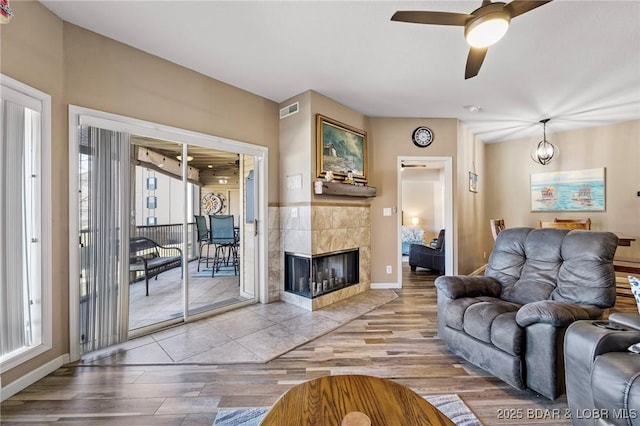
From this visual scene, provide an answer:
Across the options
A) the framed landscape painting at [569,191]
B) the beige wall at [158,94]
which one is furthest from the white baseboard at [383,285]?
the framed landscape painting at [569,191]

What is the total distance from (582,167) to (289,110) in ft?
18.6

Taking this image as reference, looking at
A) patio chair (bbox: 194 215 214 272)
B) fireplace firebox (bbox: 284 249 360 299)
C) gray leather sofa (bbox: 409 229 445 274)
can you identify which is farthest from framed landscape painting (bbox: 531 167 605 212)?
patio chair (bbox: 194 215 214 272)

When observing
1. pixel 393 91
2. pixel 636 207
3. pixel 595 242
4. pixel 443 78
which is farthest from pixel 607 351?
pixel 636 207

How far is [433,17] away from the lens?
1692mm

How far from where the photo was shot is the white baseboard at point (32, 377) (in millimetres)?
1760

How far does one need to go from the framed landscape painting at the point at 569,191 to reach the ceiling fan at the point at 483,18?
512 centimetres

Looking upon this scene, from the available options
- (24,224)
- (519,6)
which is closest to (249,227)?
(24,224)

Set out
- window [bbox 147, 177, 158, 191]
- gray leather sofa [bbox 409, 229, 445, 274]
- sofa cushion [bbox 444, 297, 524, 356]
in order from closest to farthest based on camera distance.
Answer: sofa cushion [bbox 444, 297, 524, 356], window [bbox 147, 177, 158, 191], gray leather sofa [bbox 409, 229, 445, 274]

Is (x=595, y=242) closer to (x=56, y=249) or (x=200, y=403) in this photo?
(x=200, y=403)

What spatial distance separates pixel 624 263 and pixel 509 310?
247 centimetres

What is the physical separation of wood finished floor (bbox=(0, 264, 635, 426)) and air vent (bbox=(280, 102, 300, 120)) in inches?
111

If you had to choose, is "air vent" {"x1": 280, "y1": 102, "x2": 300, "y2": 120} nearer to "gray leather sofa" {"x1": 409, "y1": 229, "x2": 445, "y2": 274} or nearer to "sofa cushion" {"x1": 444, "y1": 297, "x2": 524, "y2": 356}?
"sofa cushion" {"x1": 444, "y1": 297, "x2": 524, "y2": 356}

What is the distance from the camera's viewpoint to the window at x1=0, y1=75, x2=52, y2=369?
1827 millimetres

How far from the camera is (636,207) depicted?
4668mm
